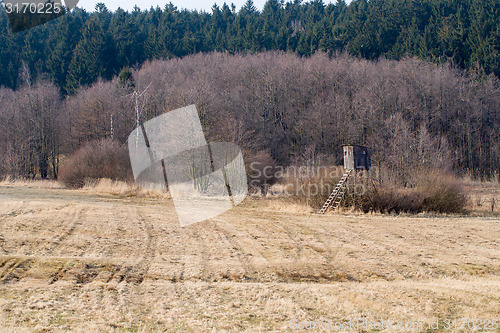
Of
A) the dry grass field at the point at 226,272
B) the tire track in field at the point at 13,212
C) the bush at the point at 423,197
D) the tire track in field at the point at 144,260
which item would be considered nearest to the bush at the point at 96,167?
the dry grass field at the point at 226,272

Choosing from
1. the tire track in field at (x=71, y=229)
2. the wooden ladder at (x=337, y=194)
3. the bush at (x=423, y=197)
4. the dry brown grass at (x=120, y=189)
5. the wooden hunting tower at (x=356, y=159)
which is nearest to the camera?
the tire track in field at (x=71, y=229)

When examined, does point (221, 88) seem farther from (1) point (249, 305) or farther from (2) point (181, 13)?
(1) point (249, 305)

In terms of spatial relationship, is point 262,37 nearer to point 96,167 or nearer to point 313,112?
point 313,112

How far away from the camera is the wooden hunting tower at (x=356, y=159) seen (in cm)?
2569

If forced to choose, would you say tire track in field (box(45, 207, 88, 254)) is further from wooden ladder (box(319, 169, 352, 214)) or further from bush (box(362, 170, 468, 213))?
bush (box(362, 170, 468, 213))

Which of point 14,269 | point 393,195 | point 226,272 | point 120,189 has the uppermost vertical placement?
point 14,269

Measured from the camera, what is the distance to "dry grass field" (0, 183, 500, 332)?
26.1 feet

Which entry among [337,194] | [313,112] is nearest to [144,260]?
[337,194]

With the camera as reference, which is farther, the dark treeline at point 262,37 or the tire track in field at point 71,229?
the dark treeline at point 262,37

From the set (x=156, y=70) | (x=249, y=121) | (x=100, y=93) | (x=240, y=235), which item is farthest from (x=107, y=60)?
(x=240, y=235)

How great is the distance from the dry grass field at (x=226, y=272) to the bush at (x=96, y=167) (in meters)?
14.8

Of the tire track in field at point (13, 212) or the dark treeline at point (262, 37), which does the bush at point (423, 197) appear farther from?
the dark treeline at point (262, 37)

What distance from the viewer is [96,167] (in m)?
35.5

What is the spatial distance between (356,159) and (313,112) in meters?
33.0
